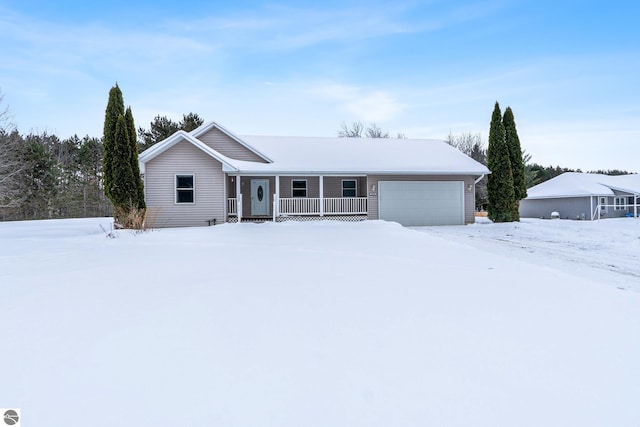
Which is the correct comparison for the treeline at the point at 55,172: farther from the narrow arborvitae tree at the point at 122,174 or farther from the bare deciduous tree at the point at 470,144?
the bare deciduous tree at the point at 470,144

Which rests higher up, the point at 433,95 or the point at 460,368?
the point at 433,95

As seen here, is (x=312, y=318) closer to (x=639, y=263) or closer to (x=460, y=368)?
(x=460, y=368)

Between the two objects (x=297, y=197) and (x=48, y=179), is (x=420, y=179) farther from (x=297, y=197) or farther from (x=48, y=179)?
(x=48, y=179)

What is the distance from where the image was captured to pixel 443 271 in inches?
232

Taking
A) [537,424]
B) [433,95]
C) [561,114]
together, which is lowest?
→ [537,424]

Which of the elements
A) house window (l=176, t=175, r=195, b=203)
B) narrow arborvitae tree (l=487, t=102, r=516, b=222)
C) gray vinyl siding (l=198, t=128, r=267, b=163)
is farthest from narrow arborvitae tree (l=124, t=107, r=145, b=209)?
narrow arborvitae tree (l=487, t=102, r=516, b=222)

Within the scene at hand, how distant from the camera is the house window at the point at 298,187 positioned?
1814 centimetres

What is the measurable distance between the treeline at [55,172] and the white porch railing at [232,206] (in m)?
11.9

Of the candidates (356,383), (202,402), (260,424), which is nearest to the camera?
(260,424)

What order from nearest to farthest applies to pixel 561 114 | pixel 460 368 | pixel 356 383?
pixel 356 383 → pixel 460 368 → pixel 561 114

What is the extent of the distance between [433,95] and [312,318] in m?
22.3

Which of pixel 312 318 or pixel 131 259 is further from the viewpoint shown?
pixel 131 259

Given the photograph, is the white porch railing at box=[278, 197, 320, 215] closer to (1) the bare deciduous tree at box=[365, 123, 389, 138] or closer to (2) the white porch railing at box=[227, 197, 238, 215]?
(2) the white porch railing at box=[227, 197, 238, 215]

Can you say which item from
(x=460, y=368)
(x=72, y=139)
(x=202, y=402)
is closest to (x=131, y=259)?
(x=202, y=402)
